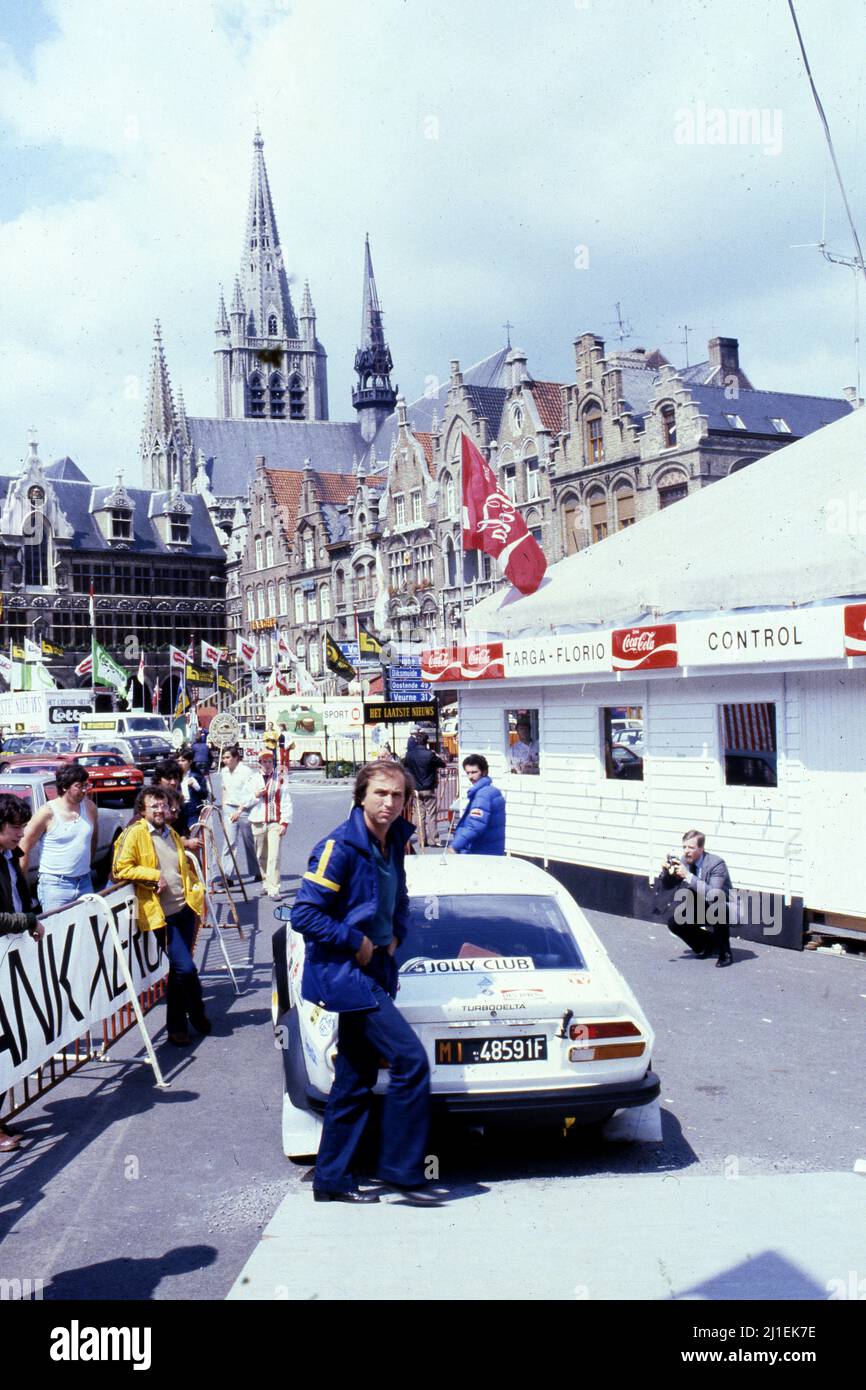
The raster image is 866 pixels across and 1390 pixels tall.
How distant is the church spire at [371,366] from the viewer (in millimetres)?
106812

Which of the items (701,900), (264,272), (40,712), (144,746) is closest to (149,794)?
(701,900)

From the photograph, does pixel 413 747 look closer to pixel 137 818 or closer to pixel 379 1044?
pixel 137 818

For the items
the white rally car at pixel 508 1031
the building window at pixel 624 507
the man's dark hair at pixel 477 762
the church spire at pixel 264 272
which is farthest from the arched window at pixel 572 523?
the church spire at pixel 264 272

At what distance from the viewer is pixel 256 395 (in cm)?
12769

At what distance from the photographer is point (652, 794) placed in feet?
47.4

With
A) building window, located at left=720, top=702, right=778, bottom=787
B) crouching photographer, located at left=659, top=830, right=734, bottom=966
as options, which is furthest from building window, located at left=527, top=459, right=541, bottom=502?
crouching photographer, located at left=659, top=830, right=734, bottom=966

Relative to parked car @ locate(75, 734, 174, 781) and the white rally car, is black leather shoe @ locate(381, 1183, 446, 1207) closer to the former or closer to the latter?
the white rally car

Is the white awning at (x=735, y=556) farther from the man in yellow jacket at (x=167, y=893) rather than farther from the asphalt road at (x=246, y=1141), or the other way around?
the man in yellow jacket at (x=167, y=893)

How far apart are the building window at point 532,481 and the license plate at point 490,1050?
46988mm

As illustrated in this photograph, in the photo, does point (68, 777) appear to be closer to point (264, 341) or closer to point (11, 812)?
point (11, 812)

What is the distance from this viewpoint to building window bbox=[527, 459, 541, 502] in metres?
52.0

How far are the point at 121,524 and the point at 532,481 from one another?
42507 mm

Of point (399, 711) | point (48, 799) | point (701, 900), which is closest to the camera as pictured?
point (701, 900)
